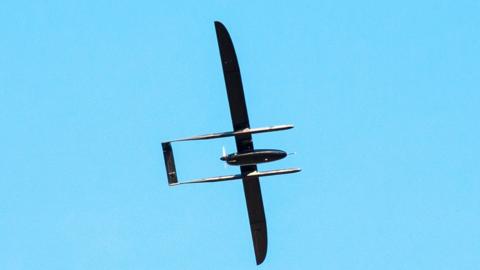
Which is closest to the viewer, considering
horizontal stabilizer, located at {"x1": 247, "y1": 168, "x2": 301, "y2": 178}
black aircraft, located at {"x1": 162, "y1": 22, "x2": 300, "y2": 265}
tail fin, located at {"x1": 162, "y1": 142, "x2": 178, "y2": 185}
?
black aircraft, located at {"x1": 162, "y1": 22, "x2": 300, "y2": 265}

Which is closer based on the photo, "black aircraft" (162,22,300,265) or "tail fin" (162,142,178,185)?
"black aircraft" (162,22,300,265)

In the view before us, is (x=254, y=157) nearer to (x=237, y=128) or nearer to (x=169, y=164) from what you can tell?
(x=237, y=128)

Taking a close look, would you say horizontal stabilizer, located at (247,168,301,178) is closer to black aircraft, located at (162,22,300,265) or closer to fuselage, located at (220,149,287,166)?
black aircraft, located at (162,22,300,265)

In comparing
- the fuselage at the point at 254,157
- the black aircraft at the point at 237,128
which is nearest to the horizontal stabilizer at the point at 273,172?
the black aircraft at the point at 237,128

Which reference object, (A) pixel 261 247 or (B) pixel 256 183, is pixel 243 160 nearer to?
(B) pixel 256 183

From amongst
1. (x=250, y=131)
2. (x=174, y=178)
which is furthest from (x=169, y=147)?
(x=250, y=131)

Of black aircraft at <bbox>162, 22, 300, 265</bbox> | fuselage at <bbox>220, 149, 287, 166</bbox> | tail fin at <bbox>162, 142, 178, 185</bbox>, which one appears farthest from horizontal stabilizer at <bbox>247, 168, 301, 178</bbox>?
tail fin at <bbox>162, 142, 178, 185</bbox>

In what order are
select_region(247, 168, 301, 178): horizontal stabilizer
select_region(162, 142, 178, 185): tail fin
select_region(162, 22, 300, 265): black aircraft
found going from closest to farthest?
select_region(162, 22, 300, 265): black aircraft
select_region(247, 168, 301, 178): horizontal stabilizer
select_region(162, 142, 178, 185): tail fin

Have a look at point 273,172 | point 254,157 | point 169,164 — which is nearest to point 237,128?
point 254,157
